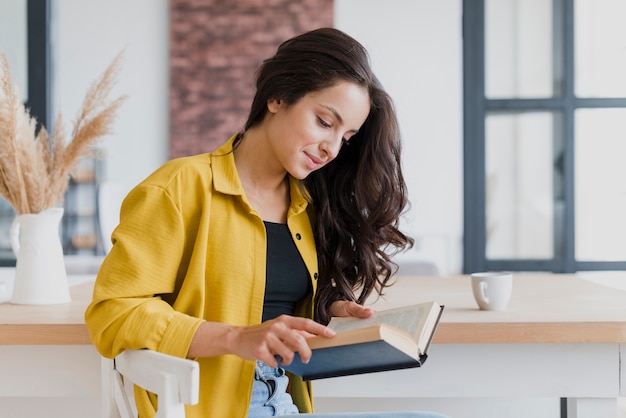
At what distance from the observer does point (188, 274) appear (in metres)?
1.33

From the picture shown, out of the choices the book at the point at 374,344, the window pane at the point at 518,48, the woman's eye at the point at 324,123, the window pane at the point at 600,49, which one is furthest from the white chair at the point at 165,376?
the window pane at the point at 600,49

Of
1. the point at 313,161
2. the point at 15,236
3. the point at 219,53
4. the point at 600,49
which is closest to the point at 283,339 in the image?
the point at 313,161

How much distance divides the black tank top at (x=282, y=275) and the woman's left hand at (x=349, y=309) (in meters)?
0.06

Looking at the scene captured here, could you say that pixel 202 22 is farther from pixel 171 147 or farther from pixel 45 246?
pixel 45 246

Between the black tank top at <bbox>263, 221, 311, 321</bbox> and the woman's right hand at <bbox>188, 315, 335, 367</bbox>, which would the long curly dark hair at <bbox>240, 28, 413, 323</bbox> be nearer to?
the black tank top at <bbox>263, 221, 311, 321</bbox>

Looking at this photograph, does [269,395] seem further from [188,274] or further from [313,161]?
[313,161]

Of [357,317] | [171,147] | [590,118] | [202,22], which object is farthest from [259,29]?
[357,317]

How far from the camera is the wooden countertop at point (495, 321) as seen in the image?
1.48 metres

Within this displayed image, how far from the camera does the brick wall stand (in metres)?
7.45

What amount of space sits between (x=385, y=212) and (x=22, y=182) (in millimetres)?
809

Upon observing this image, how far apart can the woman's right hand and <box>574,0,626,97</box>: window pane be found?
15.5ft

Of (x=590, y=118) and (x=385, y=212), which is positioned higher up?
(x=590, y=118)

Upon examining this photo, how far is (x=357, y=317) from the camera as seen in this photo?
1.37 meters

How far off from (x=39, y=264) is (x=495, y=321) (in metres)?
1.03
